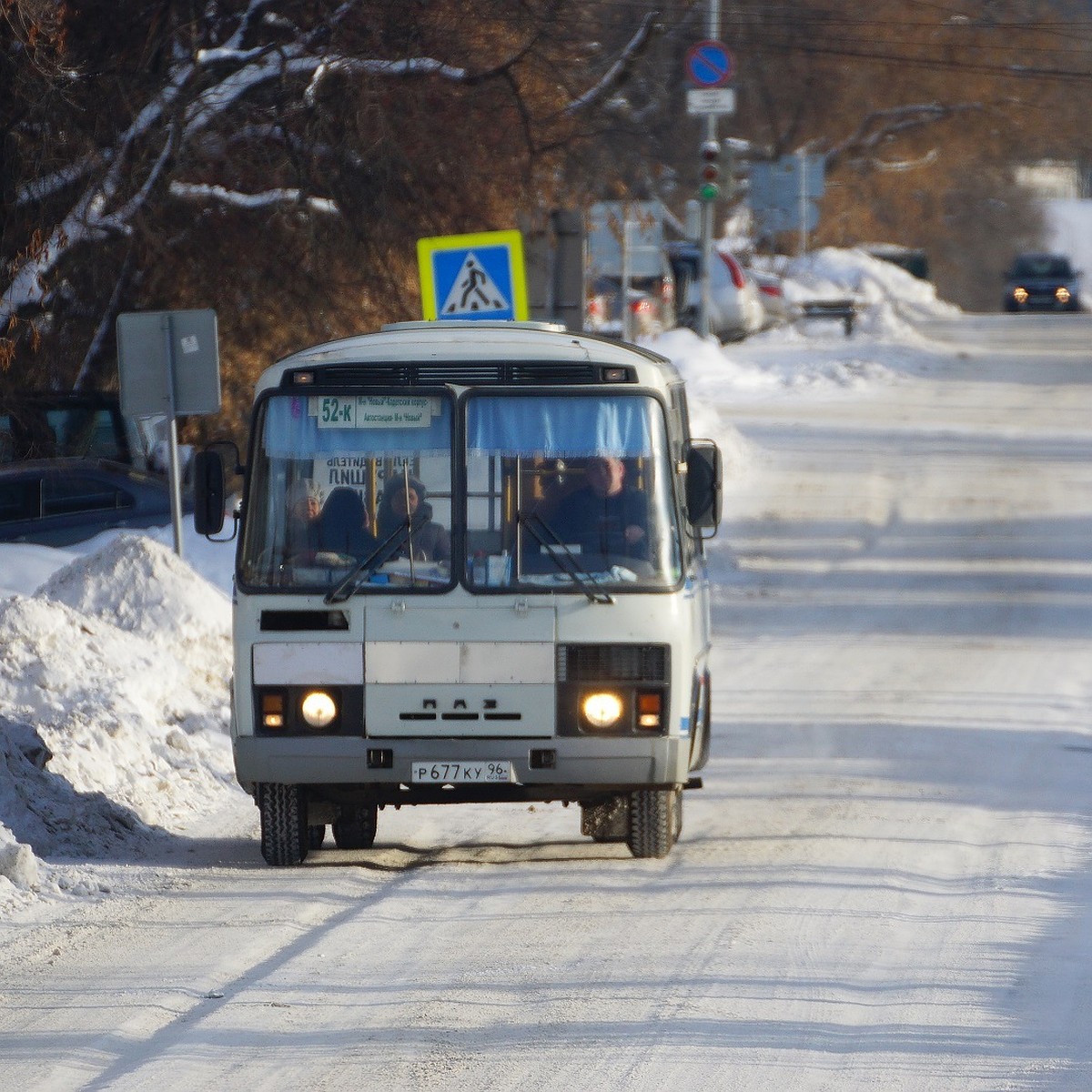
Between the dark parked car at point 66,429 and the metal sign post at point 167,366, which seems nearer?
the metal sign post at point 167,366

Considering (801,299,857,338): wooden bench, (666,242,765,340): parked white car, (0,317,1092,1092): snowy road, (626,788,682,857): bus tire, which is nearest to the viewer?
(0,317,1092,1092): snowy road

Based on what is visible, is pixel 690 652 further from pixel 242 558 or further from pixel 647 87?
pixel 647 87

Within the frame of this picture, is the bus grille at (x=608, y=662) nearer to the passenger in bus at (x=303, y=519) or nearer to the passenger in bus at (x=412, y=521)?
the passenger in bus at (x=412, y=521)

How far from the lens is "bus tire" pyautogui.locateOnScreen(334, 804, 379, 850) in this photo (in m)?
9.23

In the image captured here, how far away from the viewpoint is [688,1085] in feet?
18.0

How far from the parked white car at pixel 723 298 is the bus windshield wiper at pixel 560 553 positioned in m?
29.1

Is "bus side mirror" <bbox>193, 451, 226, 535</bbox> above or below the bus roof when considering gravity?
below

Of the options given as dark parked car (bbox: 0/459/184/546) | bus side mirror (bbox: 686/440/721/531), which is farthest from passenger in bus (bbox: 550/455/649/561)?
dark parked car (bbox: 0/459/184/546)

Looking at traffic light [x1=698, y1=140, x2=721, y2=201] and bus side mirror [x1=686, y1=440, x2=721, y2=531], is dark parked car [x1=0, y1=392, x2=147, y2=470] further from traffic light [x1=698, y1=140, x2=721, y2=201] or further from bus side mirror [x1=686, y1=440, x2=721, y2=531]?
traffic light [x1=698, y1=140, x2=721, y2=201]

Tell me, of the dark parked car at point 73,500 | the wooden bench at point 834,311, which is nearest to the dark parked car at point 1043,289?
the wooden bench at point 834,311

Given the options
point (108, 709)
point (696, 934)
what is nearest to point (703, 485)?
point (696, 934)

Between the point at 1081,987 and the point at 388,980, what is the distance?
238cm

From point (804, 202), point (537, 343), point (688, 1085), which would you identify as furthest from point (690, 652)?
point (804, 202)

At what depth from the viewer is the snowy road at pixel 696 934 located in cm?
575
